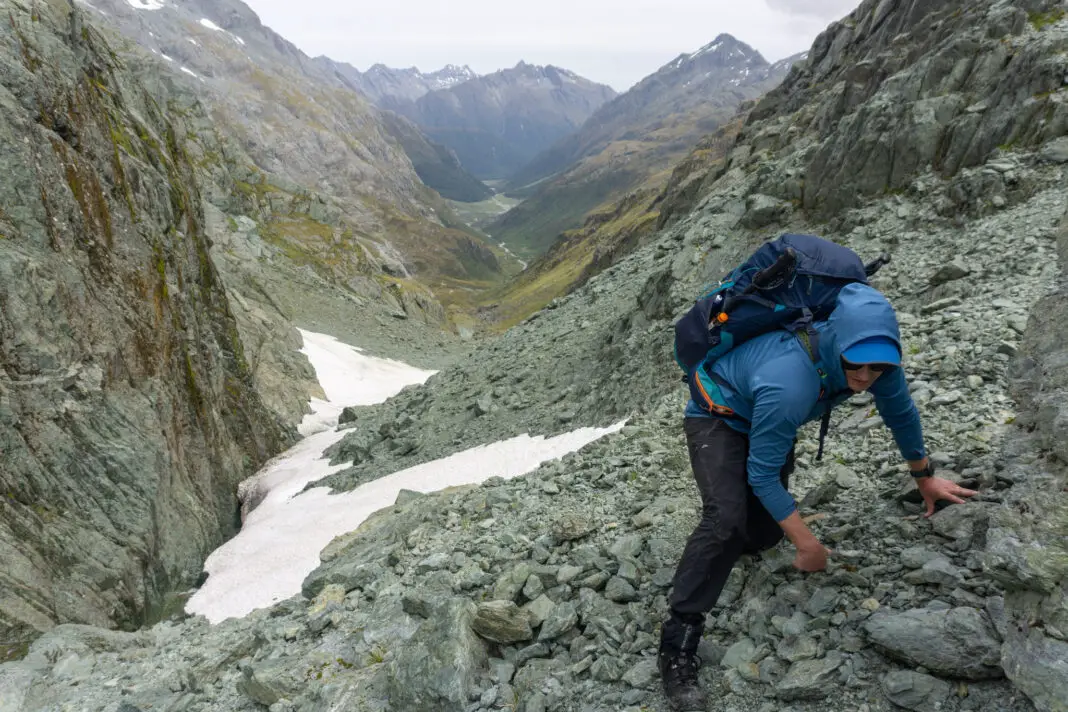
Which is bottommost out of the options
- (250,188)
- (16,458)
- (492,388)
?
(492,388)

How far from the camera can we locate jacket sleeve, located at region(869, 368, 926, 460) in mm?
5504

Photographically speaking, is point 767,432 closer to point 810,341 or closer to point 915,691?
point 810,341

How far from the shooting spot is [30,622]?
512 inches

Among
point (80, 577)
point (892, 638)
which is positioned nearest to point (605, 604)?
point (892, 638)

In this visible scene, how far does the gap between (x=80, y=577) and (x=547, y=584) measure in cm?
1327

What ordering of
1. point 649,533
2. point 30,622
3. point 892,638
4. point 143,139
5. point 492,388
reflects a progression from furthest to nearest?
point 492,388
point 143,139
point 30,622
point 649,533
point 892,638

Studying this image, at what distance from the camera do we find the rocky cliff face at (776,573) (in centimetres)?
479

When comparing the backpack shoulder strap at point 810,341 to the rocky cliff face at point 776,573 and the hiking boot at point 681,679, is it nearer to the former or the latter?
the rocky cliff face at point 776,573

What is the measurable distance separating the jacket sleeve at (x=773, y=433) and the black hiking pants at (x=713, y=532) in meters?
0.38

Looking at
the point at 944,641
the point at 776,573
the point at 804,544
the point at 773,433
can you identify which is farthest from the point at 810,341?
the point at 776,573

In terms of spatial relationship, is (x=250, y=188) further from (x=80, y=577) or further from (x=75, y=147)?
(x=80, y=577)

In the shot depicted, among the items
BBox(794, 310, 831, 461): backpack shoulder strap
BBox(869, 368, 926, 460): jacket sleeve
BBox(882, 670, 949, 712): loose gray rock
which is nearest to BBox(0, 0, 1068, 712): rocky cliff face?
BBox(882, 670, 949, 712): loose gray rock

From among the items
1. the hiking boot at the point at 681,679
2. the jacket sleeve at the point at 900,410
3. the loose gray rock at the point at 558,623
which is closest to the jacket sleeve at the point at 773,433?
the jacket sleeve at the point at 900,410

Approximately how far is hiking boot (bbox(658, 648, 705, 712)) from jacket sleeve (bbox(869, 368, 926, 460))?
9.63ft
